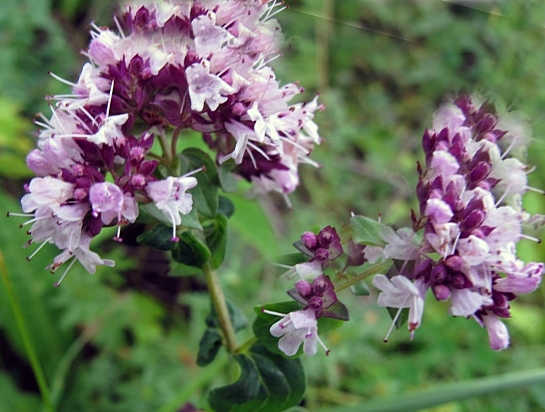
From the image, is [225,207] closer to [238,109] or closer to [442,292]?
[238,109]

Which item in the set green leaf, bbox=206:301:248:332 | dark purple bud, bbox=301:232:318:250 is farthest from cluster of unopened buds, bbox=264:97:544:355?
green leaf, bbox=206:301:248:332

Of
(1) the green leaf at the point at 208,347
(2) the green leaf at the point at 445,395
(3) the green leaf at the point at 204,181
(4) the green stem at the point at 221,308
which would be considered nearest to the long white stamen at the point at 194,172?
(3) the green leaf at the point at 204,181

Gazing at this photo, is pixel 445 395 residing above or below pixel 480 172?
below

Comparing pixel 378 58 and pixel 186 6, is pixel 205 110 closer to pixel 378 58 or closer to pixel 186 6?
pixel 186 6

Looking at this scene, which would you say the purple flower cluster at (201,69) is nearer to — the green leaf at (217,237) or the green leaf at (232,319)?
the green leaf at (217,237)

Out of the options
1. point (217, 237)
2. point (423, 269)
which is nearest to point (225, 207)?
point (217, 237)

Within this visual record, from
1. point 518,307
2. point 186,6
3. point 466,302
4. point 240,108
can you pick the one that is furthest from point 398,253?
point 518,307

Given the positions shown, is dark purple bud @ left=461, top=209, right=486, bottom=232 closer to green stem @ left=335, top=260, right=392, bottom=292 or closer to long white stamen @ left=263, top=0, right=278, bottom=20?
green stem @ left=335, top=260, right=392, bottom=292
